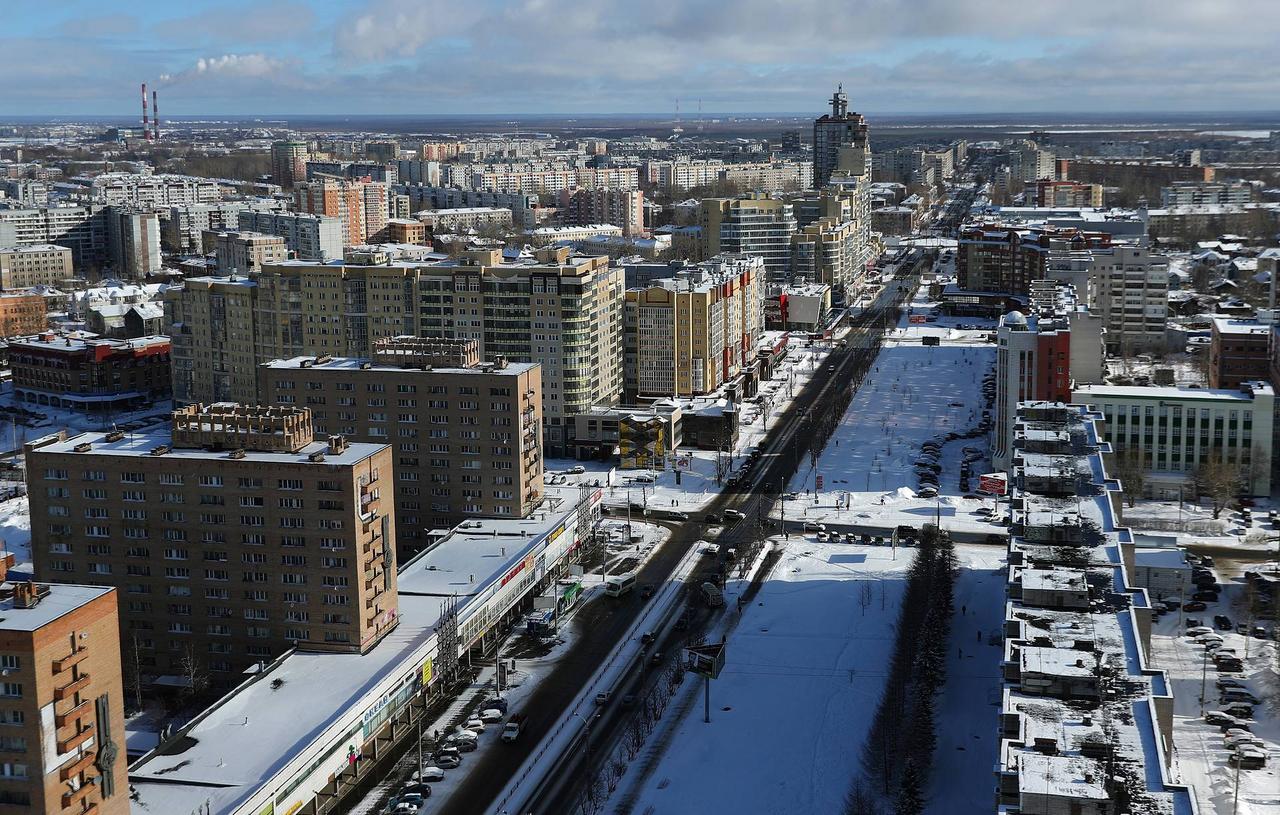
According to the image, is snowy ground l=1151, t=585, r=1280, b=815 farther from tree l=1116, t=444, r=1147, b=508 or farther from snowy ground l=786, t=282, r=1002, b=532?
snowy ground l=786, t=282, r=1002, b=532

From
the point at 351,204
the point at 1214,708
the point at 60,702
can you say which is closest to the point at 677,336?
the point at 1214,708

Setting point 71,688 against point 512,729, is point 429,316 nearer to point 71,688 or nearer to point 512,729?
point 512,729

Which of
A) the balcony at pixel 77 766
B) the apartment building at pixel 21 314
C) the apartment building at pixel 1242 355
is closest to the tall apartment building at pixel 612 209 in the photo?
the apartment building at pixel 21 314

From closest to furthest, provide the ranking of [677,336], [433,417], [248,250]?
[433,417] → [677,336] → [248,250]

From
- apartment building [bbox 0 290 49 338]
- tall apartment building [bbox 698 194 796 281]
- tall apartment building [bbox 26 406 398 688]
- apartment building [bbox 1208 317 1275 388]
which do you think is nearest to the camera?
tall apartment building [bbox 26 406 398 688]

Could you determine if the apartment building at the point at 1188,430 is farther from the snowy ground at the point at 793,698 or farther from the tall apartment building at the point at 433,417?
the tall apartment building at the point at 433,417

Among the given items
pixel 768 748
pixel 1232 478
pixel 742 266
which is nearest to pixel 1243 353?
pixel 1232 478

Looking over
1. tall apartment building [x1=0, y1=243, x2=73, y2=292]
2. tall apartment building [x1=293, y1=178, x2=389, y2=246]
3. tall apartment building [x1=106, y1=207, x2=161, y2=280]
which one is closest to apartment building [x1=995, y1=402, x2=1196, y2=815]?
tall apartment building [x1=0, y1=243, x2=73, y2=292]
